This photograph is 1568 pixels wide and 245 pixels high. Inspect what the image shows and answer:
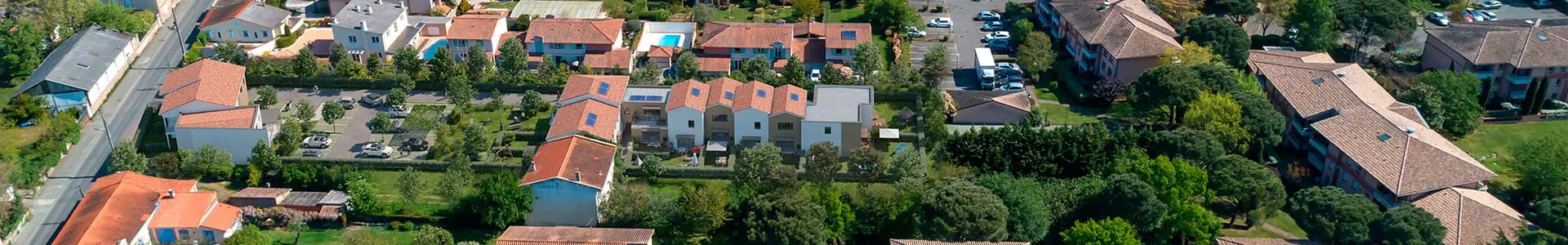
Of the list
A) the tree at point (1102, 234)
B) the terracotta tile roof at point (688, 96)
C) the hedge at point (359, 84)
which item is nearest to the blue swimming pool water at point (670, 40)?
the hedge at point (359, 84)

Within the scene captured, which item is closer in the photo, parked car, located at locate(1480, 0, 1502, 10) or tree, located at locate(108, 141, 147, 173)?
tree, located at locate(108, 141, 147, 173)

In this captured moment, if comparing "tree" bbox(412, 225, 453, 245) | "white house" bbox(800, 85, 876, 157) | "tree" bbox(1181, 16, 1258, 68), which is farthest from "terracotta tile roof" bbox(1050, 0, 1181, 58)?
"tree" bbox(412, 225, 453, 245)

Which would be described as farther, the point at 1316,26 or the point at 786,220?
the point at 1316,26

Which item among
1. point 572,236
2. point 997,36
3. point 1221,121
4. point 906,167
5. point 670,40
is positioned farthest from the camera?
point 997,36

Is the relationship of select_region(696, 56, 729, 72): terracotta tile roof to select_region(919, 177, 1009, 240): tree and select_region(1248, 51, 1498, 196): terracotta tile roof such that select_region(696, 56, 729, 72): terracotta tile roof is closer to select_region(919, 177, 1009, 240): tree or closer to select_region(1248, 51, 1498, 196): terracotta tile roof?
select_region(919, 177, 1009, 240): tree

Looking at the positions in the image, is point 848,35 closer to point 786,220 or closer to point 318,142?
point 786,220

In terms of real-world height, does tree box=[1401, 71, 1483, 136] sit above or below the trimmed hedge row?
above

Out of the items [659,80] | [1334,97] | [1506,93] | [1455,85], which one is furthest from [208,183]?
[1506,93]

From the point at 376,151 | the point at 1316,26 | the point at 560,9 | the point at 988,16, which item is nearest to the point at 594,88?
the point at 376,151
